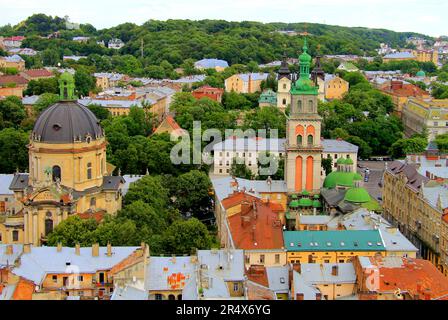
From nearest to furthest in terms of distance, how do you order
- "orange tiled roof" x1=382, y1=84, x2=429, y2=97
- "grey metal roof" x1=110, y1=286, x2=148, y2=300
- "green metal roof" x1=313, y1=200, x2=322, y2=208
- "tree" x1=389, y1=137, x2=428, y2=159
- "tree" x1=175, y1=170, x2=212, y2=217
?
"grey metal roof" x1=110, y1=286, x2=148, y2=300
"green metal roof" x1=313, y1=200, x2=322, y2=208
"tree" x1=175, y1=170, x2=212, y2=217
"tree" x1=389, y1=137, x2=428, y2=159
"orange tiled roof" x1=382, y1=84, x2=429, y2=97

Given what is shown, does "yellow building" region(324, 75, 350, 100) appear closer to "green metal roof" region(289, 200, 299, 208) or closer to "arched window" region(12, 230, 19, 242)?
"green metal roof" region(289, 200, 299, 208)

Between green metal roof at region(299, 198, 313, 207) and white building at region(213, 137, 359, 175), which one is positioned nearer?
green metal roof at region(299, 198, 313, 207)

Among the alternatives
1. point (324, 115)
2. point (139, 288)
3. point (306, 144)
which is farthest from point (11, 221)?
point (324, 115)

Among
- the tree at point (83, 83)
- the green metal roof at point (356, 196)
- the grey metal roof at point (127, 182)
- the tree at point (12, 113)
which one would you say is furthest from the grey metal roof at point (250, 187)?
the tree at point (83, 83)

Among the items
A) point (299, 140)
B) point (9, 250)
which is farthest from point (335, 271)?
point (299, 140)

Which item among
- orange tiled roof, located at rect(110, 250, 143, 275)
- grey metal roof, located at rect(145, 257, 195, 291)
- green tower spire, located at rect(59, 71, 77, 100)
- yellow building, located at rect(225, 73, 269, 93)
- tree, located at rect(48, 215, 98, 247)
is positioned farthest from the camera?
yellow building, located at rect(225, 73, 269, 93)

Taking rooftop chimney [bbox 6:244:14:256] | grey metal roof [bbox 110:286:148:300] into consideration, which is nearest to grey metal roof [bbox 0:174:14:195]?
A: rooftop chimney [bbox 6:244:14:256]

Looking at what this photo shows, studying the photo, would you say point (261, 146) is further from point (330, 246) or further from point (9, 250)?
point (9, 250)
